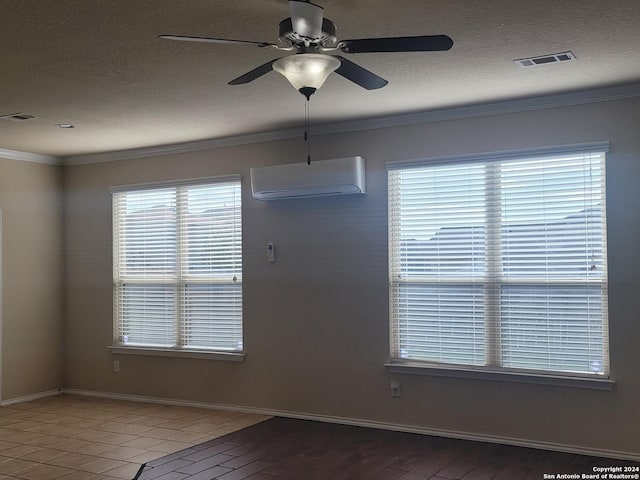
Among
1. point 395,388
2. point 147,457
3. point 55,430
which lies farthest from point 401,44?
point 55,430

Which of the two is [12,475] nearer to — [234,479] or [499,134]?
[234,479]

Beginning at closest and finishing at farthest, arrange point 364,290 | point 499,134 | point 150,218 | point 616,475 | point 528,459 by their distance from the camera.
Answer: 1. point 616,475
2. point 528,459
3. point 499,134
4. point 364,290
5. point 150,218

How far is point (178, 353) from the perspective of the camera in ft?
21.0

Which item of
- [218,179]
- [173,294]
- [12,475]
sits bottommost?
[12,475]

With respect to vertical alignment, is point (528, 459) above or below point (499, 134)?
below

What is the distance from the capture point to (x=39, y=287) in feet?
22.7

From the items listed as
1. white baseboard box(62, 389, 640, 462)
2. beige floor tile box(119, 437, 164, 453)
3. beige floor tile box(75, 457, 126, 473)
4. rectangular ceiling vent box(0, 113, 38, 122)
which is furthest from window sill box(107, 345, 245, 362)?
rectangular ceiling vent box(0, 113, 38, 122)

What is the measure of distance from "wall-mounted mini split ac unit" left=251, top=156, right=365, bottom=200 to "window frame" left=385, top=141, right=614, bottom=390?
1.09ft

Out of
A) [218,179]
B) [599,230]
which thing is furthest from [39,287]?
[599,230]

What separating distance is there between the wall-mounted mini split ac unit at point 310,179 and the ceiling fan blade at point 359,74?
208 cm

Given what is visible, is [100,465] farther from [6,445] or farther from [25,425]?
[25,425]

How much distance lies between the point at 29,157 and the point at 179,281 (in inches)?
84.0

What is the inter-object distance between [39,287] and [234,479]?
3841 millimetres

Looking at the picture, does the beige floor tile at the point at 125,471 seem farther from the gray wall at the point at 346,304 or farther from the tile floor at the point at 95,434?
the gray wall at the point at 346,304
